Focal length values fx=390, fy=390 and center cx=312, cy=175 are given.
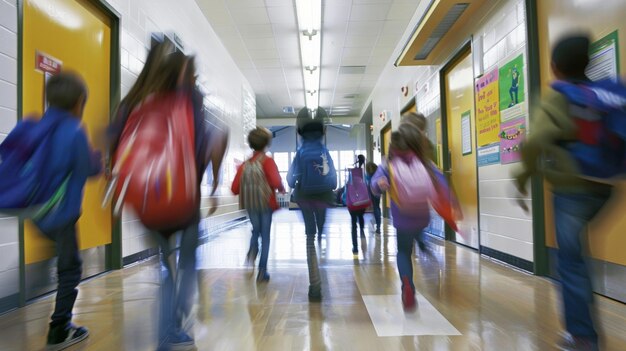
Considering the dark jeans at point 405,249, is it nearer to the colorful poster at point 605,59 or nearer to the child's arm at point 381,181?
the child's arm at point 381,181

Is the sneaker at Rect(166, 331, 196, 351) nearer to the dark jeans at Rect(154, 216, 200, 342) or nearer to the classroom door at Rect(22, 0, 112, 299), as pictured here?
the dark jeans at Rect(154, 216, 200, 342)

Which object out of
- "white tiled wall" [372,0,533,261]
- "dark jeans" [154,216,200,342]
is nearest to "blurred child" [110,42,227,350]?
"dark jeans" [154,216,200,342]

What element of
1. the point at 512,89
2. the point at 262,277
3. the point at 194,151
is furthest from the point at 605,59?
the point at 262,277

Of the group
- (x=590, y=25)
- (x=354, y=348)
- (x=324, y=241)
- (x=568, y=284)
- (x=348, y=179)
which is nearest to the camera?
(x=568, y=284)

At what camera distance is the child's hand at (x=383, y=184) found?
2.25 meters

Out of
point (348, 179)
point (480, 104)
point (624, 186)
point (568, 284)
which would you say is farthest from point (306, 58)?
point (568, 284)

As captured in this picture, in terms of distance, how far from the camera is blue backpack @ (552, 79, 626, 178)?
1.41 meters

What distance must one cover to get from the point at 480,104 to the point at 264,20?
3.91 meters

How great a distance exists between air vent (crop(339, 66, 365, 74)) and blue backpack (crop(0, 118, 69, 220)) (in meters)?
8.00

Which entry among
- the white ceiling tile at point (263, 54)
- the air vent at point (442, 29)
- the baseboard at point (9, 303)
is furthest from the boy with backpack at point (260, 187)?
the white ceiling tile at point (263, 54)

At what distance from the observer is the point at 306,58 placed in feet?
27.3

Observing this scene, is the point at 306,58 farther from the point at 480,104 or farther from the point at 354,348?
the point at 354,348

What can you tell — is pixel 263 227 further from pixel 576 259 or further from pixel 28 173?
pixel 576 259

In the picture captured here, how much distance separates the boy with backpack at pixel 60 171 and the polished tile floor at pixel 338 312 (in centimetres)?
24
